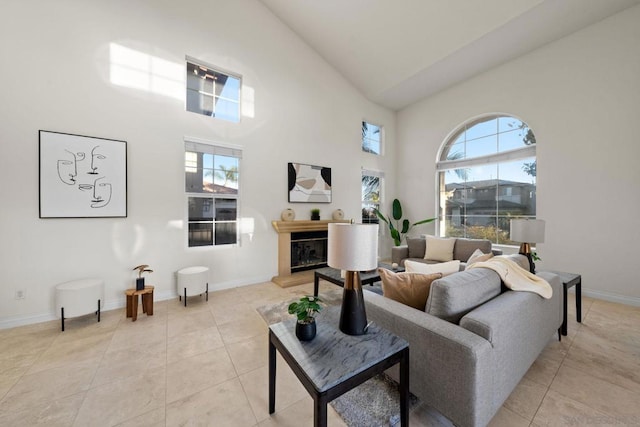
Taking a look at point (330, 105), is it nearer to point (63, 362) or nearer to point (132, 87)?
point (132, 87)

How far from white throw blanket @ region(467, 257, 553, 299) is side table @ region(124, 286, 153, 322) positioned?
3361 millimetres

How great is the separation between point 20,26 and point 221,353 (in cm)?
399

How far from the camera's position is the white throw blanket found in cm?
170

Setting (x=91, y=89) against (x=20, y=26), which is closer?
(x=20, y=26)

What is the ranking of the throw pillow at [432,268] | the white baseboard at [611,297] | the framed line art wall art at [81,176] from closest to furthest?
the throw pillow at [432,268], the framed line art wall art at [81,176], the white baseboard at [611,297]

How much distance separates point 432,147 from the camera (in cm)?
532

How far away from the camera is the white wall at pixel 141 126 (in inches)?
99.5

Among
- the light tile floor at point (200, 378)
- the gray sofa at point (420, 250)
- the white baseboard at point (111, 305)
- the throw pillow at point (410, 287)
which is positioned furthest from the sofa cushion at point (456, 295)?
the white baseboard at point (111, 305)

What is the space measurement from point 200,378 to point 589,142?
5.44m

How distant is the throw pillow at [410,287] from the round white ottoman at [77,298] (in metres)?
3.08

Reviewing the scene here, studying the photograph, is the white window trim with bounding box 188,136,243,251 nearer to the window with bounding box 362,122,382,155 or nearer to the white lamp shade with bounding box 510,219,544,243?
the window with bounding box 362,122,382,155

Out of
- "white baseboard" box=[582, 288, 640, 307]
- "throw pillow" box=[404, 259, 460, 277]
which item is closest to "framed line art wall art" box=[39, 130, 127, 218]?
"throw pillow" box=[404, 259, 460, 277]

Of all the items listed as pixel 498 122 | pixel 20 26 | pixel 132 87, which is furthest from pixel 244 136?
pixel 498 122

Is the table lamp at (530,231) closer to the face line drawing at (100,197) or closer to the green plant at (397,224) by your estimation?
the green plant at (397,224)
